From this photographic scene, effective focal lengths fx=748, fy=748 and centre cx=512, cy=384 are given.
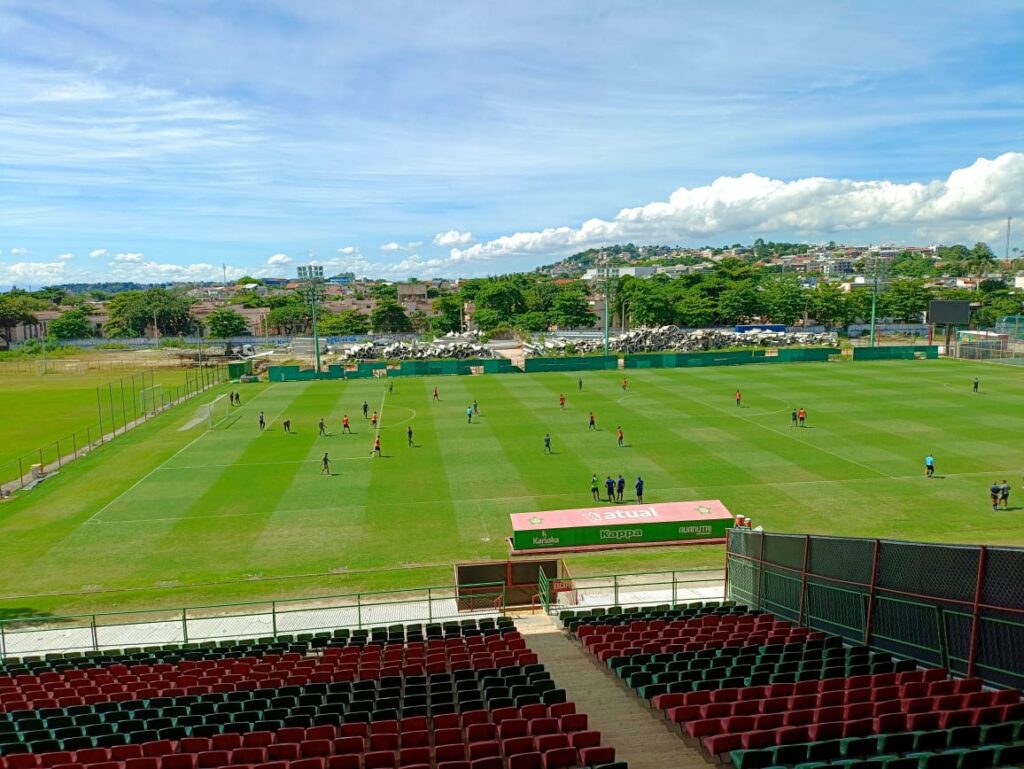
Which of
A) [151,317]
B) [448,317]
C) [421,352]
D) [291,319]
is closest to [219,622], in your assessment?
[421,352]

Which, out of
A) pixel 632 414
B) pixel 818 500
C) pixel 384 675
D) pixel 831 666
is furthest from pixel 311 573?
pixel 632 414

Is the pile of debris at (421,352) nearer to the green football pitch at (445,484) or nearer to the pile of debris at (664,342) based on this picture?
the pile of debris at (664,342)

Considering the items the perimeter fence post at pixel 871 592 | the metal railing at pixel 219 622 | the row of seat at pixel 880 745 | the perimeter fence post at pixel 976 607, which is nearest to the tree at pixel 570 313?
the metal railing at pixel 219 622

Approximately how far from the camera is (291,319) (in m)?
154

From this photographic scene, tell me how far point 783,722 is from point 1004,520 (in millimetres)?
24310

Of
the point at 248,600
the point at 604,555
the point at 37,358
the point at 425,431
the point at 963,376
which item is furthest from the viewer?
the point at 37,358

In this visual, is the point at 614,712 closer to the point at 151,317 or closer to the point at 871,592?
the point at 871,592

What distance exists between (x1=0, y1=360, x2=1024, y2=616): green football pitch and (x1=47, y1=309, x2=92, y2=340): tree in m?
100

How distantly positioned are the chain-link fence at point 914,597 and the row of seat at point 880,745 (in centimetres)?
225

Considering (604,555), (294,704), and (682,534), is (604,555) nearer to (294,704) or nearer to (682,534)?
(682,534)

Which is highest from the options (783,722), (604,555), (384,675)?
(783,722)

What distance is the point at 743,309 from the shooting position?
13175cm

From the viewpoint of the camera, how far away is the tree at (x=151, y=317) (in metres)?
148

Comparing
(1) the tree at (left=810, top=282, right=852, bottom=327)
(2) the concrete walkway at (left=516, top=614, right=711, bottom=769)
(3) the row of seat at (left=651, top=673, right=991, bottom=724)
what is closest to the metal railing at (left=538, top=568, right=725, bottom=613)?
(2) the concrete walkway at (left=516, top=614, right=711, bottom=769)
